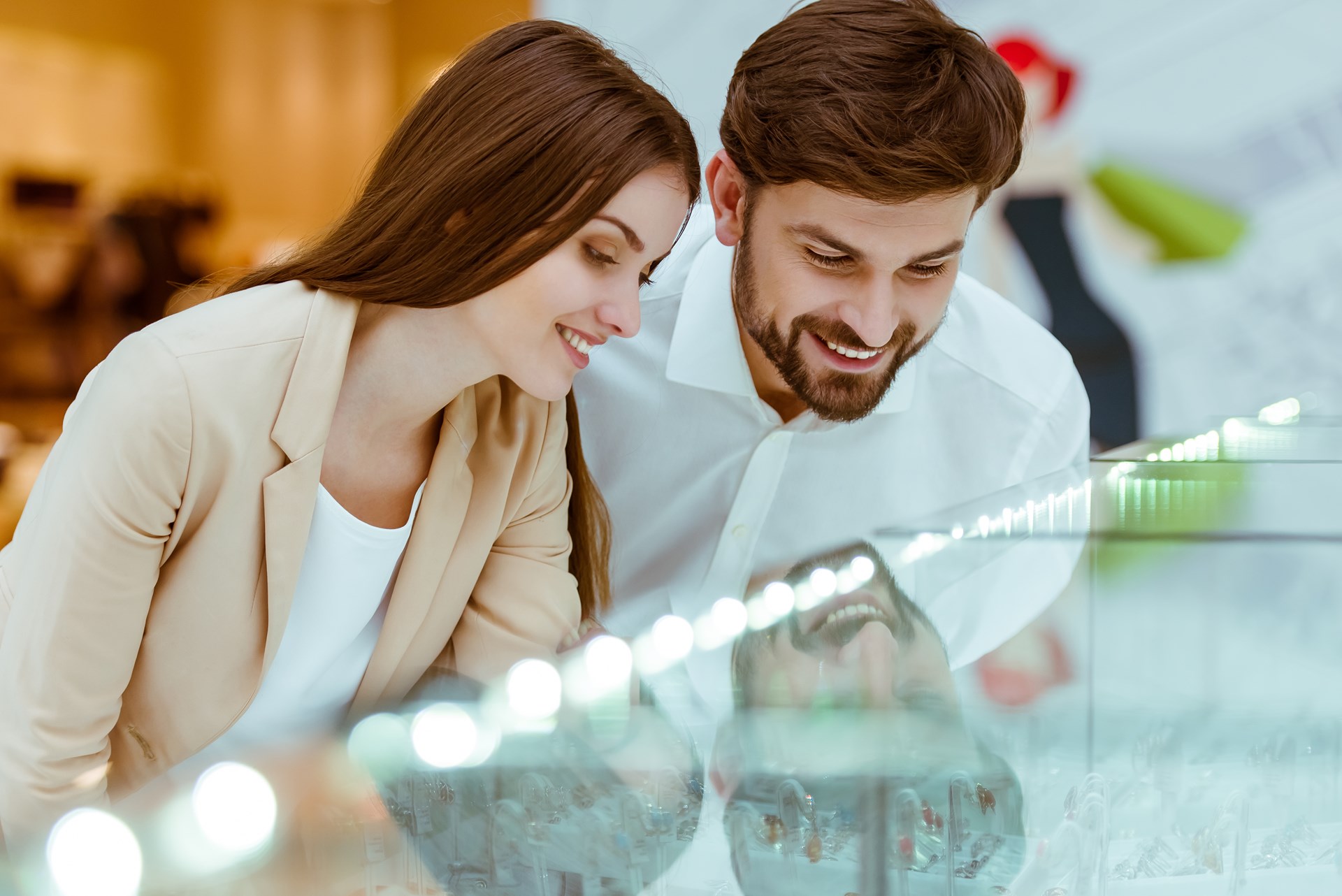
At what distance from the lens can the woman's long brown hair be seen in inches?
43.1

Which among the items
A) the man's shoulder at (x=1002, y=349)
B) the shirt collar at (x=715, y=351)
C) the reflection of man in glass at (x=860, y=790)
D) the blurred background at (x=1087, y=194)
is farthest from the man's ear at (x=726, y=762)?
the blurred background at (x=1087, y=194)

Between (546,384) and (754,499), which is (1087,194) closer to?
(754,499)

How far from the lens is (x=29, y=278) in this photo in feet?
10.3

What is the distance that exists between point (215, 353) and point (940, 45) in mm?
947

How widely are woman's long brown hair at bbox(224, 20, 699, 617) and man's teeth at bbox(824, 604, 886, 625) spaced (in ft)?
1.50

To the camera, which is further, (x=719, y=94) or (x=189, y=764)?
(x=719, y=94)

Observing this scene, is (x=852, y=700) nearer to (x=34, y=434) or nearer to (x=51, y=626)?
(x=51, y=626)

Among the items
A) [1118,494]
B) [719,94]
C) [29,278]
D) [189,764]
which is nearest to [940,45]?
[1118,494]

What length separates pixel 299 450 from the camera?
1.09 metres

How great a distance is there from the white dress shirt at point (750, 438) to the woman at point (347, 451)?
50cm

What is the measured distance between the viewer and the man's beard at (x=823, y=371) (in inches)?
58.8

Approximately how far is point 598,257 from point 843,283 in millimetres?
430

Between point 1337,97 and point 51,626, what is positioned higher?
point 1337,97

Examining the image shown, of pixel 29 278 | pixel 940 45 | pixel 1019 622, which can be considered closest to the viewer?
pixel 1019 622
